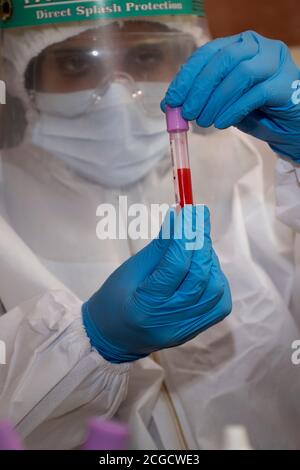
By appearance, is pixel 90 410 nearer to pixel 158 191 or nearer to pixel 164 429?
pixel 164 429

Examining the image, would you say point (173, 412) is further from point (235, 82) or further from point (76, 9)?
point (76, 9)

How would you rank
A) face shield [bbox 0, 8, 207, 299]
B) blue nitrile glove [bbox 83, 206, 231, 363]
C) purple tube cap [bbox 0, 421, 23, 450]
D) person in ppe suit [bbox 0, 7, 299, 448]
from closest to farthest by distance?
1. purple tube cap [bbox 0, 421, 23, 450]
2. blue nitrile glove [bbox 83, 206, 231, 363]
3. person in ppe suit [bbox 0, 7, 299, 448]
4. face shield [bbox 0, 8, 207, 299]

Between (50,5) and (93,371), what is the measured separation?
61 centimetres

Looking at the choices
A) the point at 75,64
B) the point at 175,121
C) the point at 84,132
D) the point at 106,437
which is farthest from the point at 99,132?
the point at 106,437

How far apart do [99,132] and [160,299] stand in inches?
16.8

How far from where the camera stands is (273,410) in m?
1.08

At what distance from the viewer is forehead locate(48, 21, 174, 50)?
1174mm

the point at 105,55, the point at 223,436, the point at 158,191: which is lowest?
the point at 223,436

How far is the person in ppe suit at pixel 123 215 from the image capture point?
1.05 metres

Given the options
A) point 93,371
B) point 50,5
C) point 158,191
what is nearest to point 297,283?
point 158,191

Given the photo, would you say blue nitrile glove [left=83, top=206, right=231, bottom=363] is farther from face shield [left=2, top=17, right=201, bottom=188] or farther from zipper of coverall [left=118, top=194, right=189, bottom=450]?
face shield [left=2, top=17, right=201, bottom=188]

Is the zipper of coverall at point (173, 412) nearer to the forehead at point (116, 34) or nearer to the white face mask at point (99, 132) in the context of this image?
the white face mask at point (99, 132)

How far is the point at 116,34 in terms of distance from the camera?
1.18 meters

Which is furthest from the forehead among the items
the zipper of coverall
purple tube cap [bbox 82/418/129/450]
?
purple tube cap [bbox 82/418/129/450]
